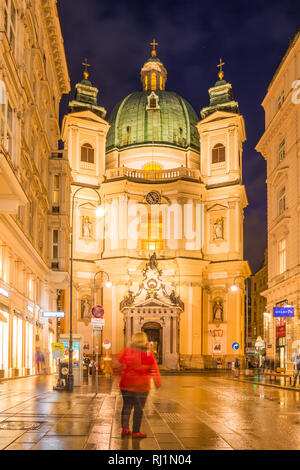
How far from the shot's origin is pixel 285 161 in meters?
45.8

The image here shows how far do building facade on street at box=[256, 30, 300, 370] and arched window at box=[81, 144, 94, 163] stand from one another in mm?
30575

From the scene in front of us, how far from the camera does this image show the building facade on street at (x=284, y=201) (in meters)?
42.5

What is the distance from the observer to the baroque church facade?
70562mm

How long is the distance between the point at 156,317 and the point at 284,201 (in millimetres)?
26326

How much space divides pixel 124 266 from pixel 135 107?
2625cm

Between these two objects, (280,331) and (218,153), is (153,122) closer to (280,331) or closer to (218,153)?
(218,153)

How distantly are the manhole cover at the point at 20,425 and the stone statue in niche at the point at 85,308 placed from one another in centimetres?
5999

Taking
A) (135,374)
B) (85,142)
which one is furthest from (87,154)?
(135,374)

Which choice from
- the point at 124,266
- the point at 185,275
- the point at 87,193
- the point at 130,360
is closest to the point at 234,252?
the point at 185,275

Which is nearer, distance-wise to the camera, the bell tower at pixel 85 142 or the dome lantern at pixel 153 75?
the bell tower at pixel 85 142

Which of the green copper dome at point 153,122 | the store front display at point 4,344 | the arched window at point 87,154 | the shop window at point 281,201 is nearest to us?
the store front display at point 4,344

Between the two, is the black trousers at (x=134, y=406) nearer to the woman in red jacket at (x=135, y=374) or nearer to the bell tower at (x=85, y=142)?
the woman in red jacket at (x=135, y=374)

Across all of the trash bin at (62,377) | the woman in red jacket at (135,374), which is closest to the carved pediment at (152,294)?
the trash bin at (62,377)
